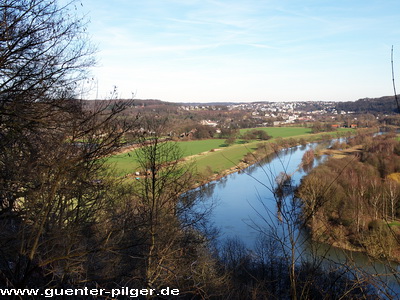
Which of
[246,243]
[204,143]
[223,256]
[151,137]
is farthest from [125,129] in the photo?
[204,143]

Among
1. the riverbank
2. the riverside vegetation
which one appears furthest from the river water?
the riverside vegetation

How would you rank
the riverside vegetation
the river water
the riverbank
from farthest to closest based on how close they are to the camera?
the riverbank, the river water, the riverside vegetation

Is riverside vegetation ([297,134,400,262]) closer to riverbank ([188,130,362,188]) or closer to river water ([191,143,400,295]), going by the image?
river water ([191,143,400,295])

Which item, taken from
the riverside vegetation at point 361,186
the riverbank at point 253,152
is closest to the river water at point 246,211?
the riverbank at point 253,152

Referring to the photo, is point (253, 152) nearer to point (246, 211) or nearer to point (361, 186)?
point (246, 211)

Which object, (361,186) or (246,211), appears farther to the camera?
(246,211)

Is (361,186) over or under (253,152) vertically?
under

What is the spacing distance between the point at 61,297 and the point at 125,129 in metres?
1.31

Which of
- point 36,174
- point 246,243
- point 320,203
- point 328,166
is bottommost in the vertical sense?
point 246,243

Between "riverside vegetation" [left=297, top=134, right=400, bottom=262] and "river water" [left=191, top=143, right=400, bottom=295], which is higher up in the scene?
"riverside vegetation" [left=297, top=134, right=400, bottom=262]

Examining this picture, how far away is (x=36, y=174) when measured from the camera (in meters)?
2.30

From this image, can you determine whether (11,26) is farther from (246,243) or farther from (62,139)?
(246,243)

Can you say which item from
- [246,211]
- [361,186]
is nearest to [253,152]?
[246,211]

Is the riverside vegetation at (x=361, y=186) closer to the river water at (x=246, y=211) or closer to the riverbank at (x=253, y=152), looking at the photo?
the river water at (x=246, y=211)
